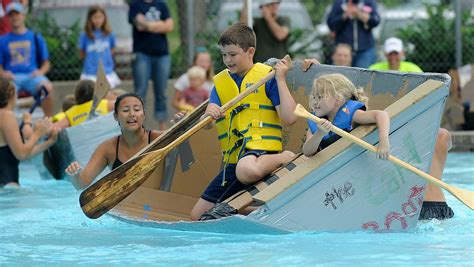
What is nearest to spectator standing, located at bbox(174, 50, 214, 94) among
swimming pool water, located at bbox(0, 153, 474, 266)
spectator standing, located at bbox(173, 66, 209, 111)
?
spectator standing, located at bbox(173, 66, 209, 111)

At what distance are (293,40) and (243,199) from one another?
8.58m

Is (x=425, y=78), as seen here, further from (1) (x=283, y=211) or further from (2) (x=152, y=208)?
(2) (x=152, y=208)

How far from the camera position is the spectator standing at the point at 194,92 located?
47.6 ft

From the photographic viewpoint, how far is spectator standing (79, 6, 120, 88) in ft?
48.2

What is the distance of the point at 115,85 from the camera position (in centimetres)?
1498

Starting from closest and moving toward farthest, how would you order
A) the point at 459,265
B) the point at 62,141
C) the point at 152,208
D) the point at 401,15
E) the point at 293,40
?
the point at 459,265
the point at 152,208
the point at 62,141
the point at 293,40
the point at 401,15

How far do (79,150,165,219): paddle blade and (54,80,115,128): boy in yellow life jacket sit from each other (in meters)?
3.74

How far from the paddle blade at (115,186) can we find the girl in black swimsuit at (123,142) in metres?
0.97

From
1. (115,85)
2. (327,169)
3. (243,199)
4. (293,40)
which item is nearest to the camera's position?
(327,169)

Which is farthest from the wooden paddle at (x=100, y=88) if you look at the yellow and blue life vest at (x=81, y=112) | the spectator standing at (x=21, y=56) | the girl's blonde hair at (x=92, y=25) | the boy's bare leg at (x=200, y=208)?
the boy's bare leg at (x=200, y=208)

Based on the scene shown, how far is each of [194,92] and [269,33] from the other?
1239mm

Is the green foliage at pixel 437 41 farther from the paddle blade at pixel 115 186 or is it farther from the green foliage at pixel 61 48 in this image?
the paddle blade at pixel 115 186

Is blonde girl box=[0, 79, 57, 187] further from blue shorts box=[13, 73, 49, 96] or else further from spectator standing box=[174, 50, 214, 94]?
spectator standing box=[174, 50, 214, 94]

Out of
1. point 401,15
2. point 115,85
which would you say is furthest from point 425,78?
point 401,15
